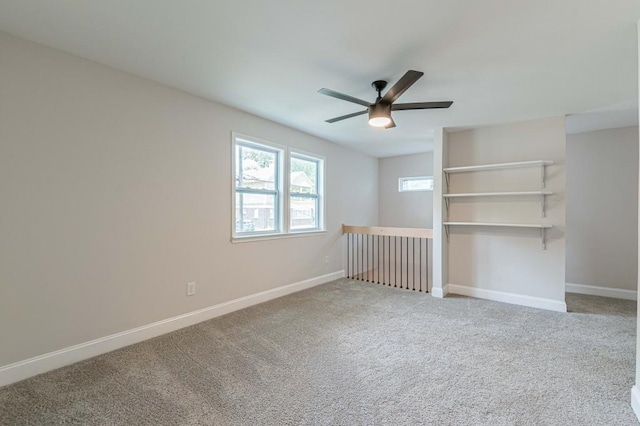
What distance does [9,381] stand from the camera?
2.04m

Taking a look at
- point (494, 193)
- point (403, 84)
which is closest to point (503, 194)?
point (494, 193)

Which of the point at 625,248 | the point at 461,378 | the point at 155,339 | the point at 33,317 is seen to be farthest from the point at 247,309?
the point at 625,248

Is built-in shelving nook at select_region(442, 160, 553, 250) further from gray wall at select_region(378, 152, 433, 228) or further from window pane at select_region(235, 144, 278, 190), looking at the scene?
window pane at select_region(235, 144, 278, 190)

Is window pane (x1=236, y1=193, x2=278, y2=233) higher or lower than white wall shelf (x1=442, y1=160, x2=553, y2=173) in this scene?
lower

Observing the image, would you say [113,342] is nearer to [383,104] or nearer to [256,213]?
[256,213]

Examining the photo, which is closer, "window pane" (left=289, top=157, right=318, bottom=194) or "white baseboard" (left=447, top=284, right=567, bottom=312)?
"white baseboard" (left=447, top=284, right=567, bottom=312)

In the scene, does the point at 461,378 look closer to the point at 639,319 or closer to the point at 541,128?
the point at 639,319

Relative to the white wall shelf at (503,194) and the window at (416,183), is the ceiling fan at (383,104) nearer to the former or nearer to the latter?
the white wall shelf at (503,194)

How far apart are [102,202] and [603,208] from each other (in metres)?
6.13

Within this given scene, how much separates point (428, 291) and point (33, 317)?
4383 mm

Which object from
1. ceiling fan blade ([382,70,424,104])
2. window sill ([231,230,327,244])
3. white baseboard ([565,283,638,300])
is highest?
ceiling fan blade ([382,70,424,104])

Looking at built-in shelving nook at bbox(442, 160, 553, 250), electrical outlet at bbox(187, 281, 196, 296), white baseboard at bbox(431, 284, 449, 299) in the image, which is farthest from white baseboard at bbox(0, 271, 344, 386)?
built-in shelving nook at bbox(442, 160, 553, 250)

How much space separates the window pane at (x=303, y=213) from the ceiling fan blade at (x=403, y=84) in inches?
92.0

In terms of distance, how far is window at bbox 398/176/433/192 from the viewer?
584 cm
